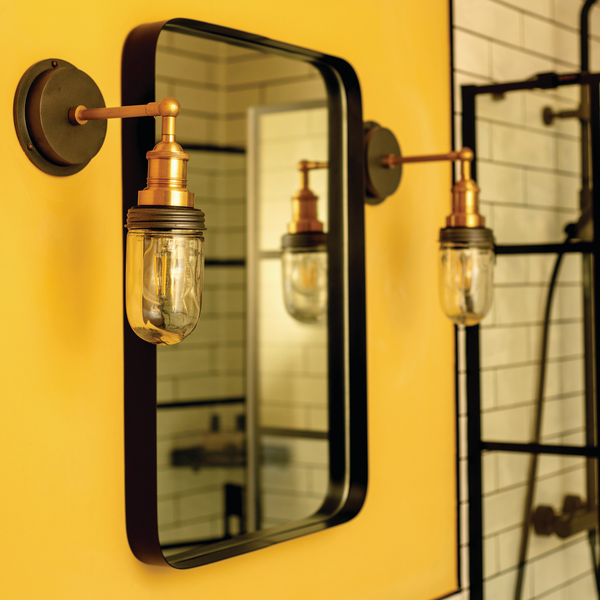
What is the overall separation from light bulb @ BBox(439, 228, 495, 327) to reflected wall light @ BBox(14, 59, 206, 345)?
1.78 ft

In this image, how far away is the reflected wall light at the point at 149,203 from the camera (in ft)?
2.48

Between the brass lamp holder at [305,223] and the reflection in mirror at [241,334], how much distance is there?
0.08m

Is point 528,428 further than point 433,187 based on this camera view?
Yes

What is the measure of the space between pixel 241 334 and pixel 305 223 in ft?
1.36

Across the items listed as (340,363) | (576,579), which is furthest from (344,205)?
(576,579)

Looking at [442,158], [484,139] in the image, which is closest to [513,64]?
[484,139]

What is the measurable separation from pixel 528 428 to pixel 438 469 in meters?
0.25

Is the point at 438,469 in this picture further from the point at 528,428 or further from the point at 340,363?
the point at 340,363

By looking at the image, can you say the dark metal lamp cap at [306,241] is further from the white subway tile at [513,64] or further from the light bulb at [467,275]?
the white subway tile at [513,64]

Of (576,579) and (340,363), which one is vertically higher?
(340,363)

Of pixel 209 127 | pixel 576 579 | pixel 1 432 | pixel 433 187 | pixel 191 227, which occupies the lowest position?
pixel 576 579

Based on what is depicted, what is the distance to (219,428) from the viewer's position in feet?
5.17

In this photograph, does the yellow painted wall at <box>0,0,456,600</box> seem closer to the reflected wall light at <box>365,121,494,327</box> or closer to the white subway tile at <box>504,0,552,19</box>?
the reflected wall light at <box>365,121,494,327</box>

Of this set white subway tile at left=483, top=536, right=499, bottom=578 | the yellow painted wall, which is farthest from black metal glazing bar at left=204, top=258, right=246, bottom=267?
white subway tile at left=483, top=536, right=499, bottom=578
